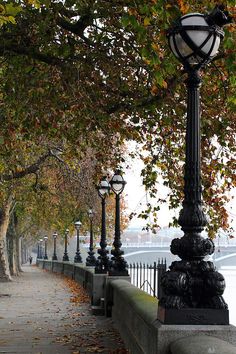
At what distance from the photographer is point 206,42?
242 inches

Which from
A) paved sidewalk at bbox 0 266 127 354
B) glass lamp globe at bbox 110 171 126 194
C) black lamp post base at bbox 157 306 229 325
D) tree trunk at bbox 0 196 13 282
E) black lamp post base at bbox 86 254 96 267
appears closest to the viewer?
black lamp post base at bbox 157 306 229 325

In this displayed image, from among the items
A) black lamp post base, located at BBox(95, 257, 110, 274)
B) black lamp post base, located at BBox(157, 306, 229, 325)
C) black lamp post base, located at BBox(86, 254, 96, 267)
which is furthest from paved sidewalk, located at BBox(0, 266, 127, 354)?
black lamp post base, located at BBox(86, 254, 96, 267)

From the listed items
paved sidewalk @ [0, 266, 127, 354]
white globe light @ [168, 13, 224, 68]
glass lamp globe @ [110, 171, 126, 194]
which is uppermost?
white globe light @ [168, 13, 224, 68]

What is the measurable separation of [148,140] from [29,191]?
888 inches

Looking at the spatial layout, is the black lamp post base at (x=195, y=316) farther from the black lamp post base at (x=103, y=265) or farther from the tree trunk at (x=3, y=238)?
the tree trunk at (x=3, y=238)

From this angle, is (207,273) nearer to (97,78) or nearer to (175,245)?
(175,245)

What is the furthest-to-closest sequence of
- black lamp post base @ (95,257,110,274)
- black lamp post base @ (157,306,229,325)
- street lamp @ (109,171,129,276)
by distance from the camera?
black lamp post base @ (95,257,110,274) < street lamp @ (109,171,129,276) < black lamp post base @ (157,306,229,325)

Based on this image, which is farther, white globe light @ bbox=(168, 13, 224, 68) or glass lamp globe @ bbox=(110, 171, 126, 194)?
glass lamp globe @ bbox=(110, 171, 126, 194)

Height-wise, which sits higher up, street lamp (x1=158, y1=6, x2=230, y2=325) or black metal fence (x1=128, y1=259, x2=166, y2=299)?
street lamp (x1=158, y1=6, x2=230, y2=325)

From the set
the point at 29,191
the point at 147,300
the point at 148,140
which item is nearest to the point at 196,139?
the point at 147,300

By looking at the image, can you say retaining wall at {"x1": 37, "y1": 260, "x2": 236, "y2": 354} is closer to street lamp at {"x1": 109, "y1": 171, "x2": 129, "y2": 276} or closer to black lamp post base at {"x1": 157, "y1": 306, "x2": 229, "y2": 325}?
black lamp post base at {"x1": 157, "y1": 306, "x2": 229, "y2": 325}

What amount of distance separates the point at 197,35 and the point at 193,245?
7.03ft

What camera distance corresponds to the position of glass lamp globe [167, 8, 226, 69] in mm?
6121

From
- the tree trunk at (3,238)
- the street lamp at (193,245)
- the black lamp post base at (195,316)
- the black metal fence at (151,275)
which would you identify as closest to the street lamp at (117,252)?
the black metal fence at (151,275)
